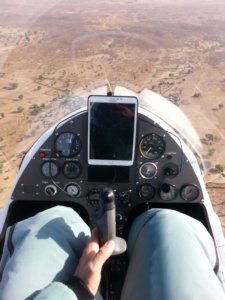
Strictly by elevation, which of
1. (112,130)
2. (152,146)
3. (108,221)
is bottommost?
(108,221)

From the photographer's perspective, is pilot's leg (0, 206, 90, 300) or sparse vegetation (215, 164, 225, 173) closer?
pilot's leg (0, 206, 90, 300)

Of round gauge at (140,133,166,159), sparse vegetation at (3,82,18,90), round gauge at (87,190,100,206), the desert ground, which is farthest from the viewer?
sparse vegetation at (3,82,18,90)

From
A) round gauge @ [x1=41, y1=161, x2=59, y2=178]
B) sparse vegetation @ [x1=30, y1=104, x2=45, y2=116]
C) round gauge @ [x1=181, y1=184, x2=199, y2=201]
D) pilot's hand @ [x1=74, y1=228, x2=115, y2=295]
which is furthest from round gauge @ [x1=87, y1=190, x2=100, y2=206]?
sparse vegetation @ [x1=30, y1=104, x2=45, y2=116]

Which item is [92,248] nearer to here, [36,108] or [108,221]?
[108,221]

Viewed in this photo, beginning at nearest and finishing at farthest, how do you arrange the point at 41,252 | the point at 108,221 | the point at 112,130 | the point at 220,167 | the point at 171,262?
1. the point at 171,262
2. the point at 41,252
3. the point at 108,221
4. the point at 112,130
5. the point at 220,167

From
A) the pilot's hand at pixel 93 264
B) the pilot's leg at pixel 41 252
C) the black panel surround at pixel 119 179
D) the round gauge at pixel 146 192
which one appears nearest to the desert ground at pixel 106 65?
the black panel surround at pixel 119 179

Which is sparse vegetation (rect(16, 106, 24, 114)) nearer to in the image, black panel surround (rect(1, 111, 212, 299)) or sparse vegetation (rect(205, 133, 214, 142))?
sparse vegetation (rect(205, 133, 214, 142))

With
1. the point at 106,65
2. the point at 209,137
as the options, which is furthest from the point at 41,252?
the point at 106,65

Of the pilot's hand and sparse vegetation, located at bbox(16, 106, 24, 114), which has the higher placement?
sparse vegetation, located at bbox(16, 106, 24, 114)
